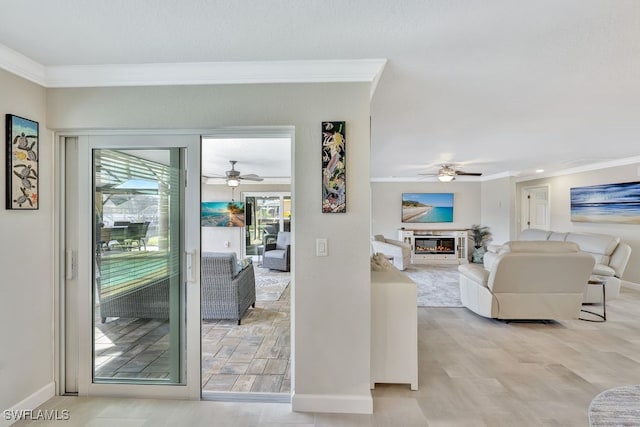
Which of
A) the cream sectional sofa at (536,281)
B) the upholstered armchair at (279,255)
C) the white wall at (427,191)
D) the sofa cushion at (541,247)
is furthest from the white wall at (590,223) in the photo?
the upholstered armchair at (279,255)

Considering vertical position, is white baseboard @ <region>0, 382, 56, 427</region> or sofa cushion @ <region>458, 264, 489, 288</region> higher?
sofa cushion @ <region>458, 264, 489, 288</region>

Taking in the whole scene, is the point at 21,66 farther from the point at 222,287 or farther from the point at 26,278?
the point at 222,287

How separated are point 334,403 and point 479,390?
47.3 inches

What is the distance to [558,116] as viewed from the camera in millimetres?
3184

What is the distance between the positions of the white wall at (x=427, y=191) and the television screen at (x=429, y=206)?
0.15 meters

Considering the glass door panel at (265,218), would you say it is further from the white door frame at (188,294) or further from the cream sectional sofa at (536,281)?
the white door frame at (188,294)

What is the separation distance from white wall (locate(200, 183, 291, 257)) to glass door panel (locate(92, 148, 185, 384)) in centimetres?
607

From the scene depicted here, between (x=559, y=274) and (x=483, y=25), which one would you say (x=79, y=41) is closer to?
(x=483, y=25)

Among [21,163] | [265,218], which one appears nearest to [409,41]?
[21,163]

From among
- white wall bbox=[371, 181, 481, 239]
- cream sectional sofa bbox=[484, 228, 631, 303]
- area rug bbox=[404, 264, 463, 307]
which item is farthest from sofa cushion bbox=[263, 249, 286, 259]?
cream sectional sofa bbox=[484, 228, 631, 303]

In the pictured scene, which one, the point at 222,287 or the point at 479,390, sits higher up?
the point at 222,287

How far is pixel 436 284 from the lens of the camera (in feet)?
19.0

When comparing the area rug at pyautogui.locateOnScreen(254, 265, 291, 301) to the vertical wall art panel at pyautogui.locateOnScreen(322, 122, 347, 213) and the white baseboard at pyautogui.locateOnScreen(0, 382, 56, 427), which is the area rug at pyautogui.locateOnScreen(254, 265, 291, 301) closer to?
the white baseboard at pyautogui.locateOnScreen(0, 382, 56, 427)

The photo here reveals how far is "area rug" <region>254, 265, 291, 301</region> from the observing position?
5012 millimetres
